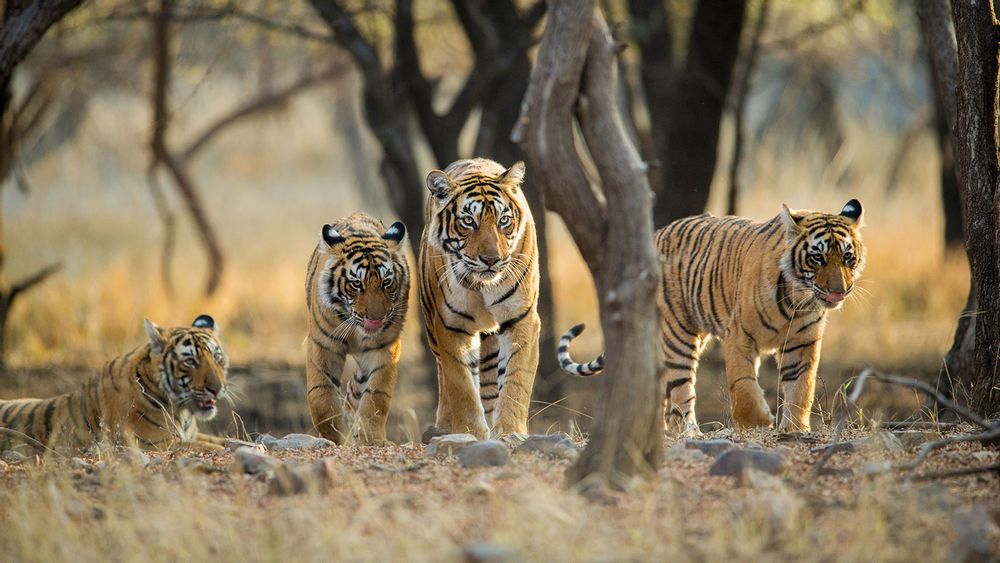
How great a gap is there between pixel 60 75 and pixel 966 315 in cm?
967

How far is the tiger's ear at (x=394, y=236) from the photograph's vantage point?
6012 millimetres

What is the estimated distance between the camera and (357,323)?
5766mm

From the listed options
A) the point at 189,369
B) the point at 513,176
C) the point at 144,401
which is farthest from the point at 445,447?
the point at 144,401

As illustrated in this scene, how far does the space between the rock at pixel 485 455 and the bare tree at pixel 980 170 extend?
224 centimetres

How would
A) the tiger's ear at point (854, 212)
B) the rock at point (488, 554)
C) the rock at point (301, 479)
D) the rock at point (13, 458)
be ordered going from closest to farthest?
the rock at point (488, 554), the rock at point (301, 479), the rock at point (13, 458), the tiger's ear at point (854, 212)

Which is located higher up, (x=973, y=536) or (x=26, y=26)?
(x=26, y=26)

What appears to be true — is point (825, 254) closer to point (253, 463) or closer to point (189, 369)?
point (253, 463)

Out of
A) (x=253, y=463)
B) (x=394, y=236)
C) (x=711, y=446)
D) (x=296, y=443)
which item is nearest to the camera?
(x=253, y=463)

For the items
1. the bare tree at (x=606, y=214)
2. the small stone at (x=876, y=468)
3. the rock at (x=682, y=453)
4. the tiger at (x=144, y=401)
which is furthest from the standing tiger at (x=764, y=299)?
the tiger at (x=144, y=401)

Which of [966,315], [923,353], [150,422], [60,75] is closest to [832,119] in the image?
[923,353]

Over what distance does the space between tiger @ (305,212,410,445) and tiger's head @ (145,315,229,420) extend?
50 cm

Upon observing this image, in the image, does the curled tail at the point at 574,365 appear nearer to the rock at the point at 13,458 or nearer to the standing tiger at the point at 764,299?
the standing tiger at the point at 764,299

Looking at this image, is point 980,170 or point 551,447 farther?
point 980,170

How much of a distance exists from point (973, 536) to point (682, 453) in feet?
4.32
